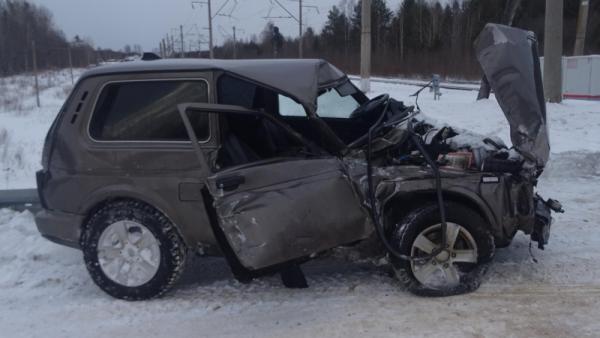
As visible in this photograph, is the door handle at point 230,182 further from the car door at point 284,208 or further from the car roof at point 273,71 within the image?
the car roof at point 273,71

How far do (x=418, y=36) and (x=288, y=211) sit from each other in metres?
64.4

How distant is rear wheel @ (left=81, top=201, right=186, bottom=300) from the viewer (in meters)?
4.04

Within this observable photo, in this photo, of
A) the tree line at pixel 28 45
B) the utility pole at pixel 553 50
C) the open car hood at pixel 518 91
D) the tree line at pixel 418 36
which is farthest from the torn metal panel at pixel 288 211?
the tree line at pixel 28 45

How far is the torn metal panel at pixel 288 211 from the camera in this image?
3672mm

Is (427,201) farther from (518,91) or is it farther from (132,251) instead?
(132,251)

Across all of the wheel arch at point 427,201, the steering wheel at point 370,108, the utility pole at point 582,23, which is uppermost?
the utility pole at point 582,23

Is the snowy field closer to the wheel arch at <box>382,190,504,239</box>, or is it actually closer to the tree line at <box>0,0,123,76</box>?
the wheel arch at <box>382,190,504,239</box>

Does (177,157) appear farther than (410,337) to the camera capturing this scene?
Yes

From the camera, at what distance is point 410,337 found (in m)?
3.51

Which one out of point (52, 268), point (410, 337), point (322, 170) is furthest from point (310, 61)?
point (52, 268)

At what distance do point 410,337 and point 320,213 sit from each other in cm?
101

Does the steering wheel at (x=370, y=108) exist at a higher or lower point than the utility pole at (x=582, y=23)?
lower

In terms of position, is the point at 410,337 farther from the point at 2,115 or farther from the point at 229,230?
the point at 2,115

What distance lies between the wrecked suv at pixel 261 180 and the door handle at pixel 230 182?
4 centimetres
